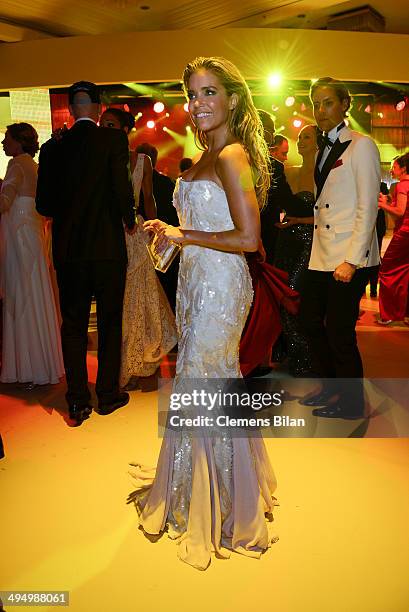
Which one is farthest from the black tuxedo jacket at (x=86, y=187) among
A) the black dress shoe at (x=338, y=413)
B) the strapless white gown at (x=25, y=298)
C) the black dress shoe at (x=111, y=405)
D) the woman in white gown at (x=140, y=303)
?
the black dress shoe at (x=338, y=413)

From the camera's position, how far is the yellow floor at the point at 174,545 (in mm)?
1926

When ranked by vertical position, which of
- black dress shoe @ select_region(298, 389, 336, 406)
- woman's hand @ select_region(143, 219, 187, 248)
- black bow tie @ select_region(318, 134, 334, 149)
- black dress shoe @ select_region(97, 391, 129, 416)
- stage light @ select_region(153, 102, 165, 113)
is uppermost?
stage light @ select_region(153, 102, 165, 113)

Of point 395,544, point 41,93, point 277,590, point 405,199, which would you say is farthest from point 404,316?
point 41,93

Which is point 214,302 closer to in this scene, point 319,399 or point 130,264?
point 319,399

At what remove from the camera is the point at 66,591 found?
1964 millimetres

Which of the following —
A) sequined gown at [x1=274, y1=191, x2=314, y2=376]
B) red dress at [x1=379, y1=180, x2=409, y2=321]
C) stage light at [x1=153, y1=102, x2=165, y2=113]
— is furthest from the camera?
stage light at [x1=153, y1=102, x2=165, y2=113]

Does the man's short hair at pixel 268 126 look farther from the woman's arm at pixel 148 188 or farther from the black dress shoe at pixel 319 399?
the black dress shoe at pixel 319 399

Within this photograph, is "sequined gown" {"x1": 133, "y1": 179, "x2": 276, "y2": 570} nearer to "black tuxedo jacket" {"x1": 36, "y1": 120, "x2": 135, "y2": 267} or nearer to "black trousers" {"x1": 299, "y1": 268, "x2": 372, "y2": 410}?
"black trousers" {"x1": 299, "y1": 268, "x2": 372, "y2": 410}

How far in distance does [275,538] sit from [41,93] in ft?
31.4

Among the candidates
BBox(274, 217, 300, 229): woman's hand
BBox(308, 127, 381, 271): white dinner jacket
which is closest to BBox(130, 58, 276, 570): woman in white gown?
BBox(308, 127, 381, 271): white dinner jacket

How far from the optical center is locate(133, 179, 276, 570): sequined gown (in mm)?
2090

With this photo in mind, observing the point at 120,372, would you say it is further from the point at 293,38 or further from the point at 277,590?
the point at 293,38

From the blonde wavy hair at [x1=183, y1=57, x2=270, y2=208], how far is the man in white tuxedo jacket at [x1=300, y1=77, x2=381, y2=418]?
1.18m

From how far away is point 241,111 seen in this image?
2037 mm
